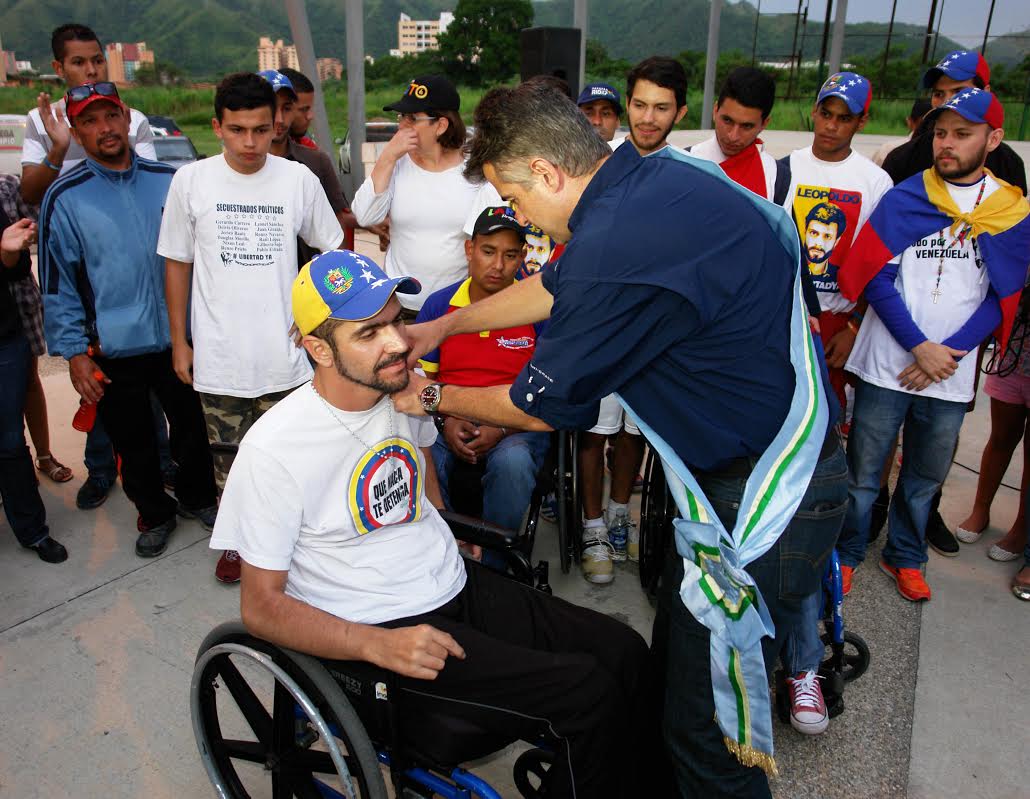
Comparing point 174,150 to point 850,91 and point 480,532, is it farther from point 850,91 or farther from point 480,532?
point 480,532

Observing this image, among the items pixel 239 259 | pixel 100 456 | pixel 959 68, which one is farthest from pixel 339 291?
pixel 959 68

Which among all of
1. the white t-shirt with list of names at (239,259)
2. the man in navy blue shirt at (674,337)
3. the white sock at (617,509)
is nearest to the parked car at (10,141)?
the white t-shirt with list of names at (239,259)

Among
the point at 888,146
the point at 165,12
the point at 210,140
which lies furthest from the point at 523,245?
the point at 165,12

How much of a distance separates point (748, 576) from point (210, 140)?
34.1m

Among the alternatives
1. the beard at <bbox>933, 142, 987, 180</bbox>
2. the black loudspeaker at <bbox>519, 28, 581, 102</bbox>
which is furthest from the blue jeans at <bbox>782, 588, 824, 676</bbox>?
the black loudspeaker at <bbox>519, 28, 581, 102</bbox>

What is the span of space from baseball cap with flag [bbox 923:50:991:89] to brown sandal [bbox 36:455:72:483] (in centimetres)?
474

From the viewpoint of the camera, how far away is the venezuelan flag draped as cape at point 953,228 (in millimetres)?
3023

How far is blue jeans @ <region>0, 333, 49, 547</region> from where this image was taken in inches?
133

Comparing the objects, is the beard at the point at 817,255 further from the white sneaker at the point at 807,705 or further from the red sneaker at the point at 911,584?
the white sneaker at the point at 807,705

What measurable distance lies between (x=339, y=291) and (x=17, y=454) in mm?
2309

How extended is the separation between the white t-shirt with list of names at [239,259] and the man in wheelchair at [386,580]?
1374mm

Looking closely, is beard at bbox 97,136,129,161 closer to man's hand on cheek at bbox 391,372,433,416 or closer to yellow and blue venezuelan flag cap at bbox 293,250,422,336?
yellow and blue venezuelan flag cap at bbox 293,250,422,336

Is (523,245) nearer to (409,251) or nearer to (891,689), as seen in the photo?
(409,251)

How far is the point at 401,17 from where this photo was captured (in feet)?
316
